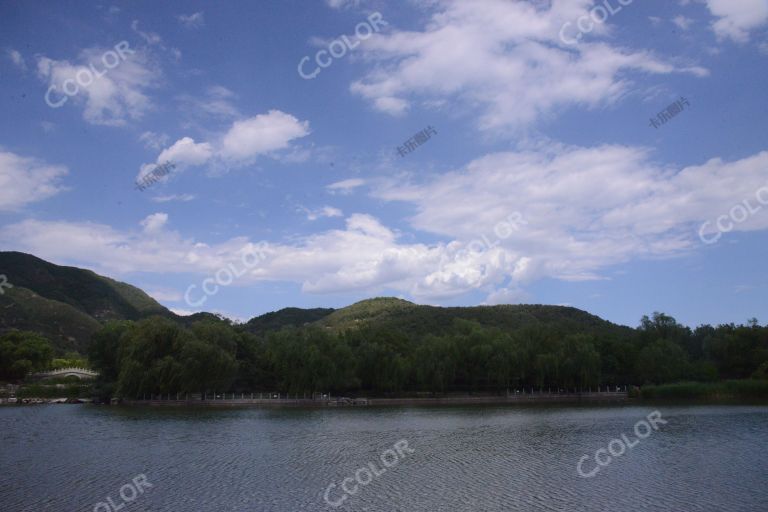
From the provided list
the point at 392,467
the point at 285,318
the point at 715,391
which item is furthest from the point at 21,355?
the point at 285,318

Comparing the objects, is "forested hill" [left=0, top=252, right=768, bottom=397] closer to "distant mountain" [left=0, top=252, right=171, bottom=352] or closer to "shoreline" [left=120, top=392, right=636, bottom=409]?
"shoreline" [left=120, top=392, right=636, bottom=409]

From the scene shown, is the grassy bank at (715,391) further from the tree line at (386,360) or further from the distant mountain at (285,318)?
the distant mountain at (285,318)

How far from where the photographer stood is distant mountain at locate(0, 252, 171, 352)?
4943 inches

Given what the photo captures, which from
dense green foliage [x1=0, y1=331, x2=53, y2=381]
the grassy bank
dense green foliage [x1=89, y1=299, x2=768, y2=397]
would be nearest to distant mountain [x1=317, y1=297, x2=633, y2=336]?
dense green foliage [x1=89, y1=299, x2=768, y2=397]

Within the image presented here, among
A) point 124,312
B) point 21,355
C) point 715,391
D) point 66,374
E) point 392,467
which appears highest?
point 124,312

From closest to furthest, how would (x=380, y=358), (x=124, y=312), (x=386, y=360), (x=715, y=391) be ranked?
(x=715, y=391) → (x=386, y=360) → (x=380, y=358) → (x=124, y=312)

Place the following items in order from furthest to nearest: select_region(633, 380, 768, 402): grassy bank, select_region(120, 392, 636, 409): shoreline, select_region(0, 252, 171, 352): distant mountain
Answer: select_region(0, 252, 171, 352): distant mountain
select_region(633, 380, 768, 402): grassy bank
select_region(120, 392, 636, 409): shoreline

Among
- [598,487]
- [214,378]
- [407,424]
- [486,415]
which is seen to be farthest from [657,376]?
[598,487]

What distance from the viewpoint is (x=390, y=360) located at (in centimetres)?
6838

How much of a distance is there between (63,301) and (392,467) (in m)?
153

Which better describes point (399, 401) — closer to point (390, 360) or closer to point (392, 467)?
point (390, 360)

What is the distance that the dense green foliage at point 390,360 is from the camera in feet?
192

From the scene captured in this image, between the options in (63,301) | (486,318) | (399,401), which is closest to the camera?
(399,401)

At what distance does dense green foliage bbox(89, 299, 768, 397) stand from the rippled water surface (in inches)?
708
